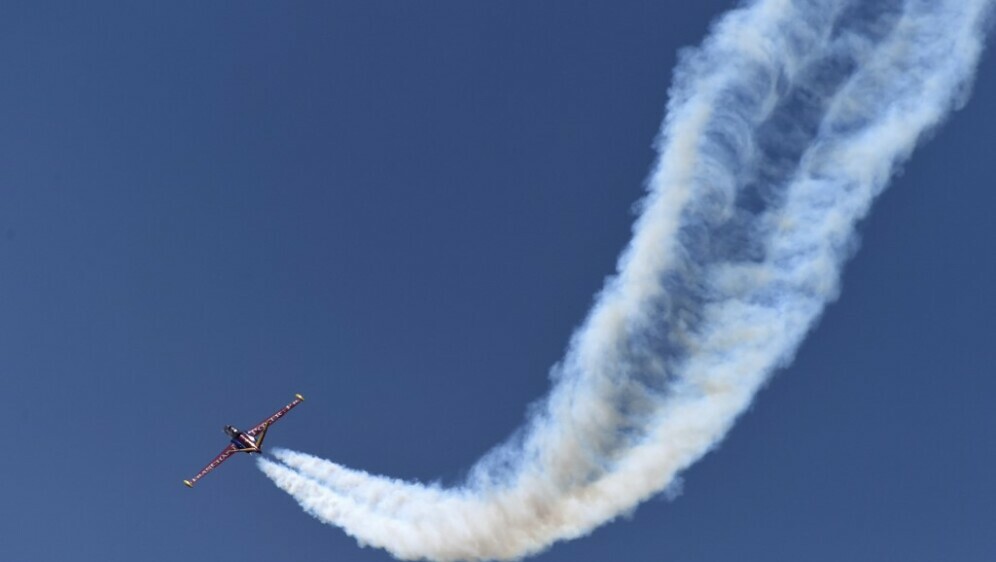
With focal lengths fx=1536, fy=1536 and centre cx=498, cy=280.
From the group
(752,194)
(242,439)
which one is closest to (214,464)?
(242,439)

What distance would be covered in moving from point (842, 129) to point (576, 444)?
19.9 m

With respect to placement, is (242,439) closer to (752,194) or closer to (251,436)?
(251,436)

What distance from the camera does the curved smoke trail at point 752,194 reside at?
222 ft

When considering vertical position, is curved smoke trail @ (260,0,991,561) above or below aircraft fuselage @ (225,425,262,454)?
below

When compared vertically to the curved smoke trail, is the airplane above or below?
above

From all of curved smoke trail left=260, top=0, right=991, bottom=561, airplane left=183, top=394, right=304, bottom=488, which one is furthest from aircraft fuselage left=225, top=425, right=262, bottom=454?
curved smoke trail left=260, top=0, right=991, bottom=561

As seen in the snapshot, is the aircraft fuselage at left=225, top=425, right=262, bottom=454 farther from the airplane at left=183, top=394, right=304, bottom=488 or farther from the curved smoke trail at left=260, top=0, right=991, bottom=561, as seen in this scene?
the curved smoke trail at left=260, top=0, right=991, bottom=561

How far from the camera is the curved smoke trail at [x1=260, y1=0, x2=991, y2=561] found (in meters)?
67.8

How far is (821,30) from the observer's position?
224 feet

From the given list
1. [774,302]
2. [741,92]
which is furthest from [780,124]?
[774,302]

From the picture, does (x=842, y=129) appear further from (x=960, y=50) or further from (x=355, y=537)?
(x=355, y=537)

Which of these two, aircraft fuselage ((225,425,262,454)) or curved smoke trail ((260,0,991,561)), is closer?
curved smoke trail ((260,0,991,561))

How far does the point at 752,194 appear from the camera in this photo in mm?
68875

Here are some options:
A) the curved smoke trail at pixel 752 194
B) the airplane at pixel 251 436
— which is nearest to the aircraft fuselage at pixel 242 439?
the airplane at pixel 251 436
